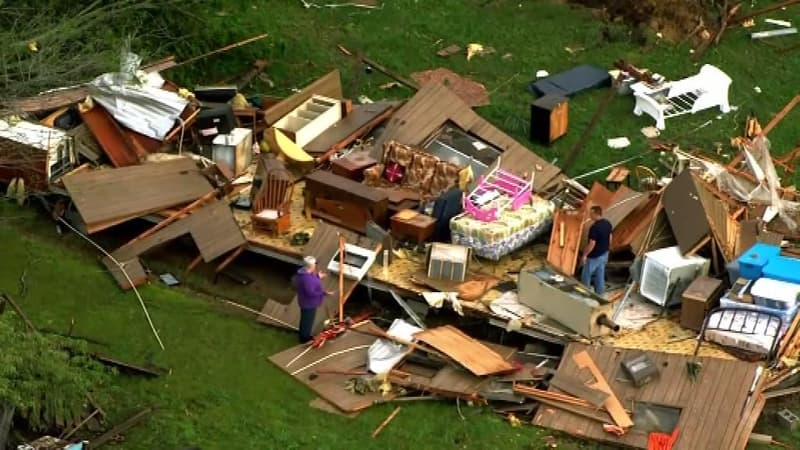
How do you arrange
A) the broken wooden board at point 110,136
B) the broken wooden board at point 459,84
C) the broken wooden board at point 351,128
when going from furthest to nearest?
the broken wooden board at point 459,84 → the broken wooden board at point 351,128 → the broken wooden board at point 110,136

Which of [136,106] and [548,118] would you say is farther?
[548,118]

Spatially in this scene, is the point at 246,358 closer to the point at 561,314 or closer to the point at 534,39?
the point at 561,314

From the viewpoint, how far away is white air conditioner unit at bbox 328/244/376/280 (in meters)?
17.6

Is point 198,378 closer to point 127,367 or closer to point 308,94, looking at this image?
point 127,367

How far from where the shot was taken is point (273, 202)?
19.0m

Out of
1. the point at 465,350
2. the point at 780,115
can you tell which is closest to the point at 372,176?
the point at 465,350

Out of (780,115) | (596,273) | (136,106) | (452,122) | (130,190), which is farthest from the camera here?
(780,115)

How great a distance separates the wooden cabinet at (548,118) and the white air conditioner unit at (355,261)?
17.8ft

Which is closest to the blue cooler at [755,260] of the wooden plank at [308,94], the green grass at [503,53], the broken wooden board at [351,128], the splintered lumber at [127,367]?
the green grass at [503,53]

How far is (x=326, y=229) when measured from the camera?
60.5 ft

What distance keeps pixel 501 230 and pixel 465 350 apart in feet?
7.91

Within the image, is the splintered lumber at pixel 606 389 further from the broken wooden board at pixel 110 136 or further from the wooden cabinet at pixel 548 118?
the broken wooden board at pixel 110 136

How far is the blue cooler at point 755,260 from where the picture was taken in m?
16.6

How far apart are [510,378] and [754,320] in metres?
3.42
